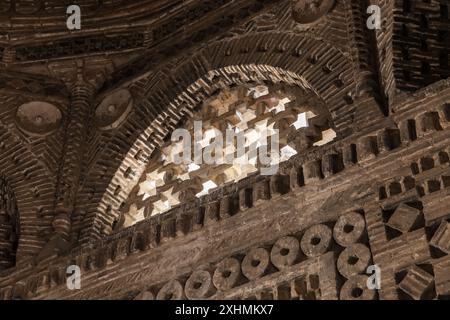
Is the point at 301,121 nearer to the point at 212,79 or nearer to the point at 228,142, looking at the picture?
the point at 228,142

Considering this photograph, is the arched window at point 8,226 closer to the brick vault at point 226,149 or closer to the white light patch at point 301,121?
the brick vault at point 226,149

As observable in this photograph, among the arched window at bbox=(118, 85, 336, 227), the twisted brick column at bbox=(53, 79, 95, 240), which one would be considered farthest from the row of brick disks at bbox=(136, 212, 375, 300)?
the twisted brick column at bbox=(53, 79, 95, 240)

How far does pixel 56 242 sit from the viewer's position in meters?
6.61

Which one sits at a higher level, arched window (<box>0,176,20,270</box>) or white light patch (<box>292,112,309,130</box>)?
white light patch (<box>292,112,309,130</box>)

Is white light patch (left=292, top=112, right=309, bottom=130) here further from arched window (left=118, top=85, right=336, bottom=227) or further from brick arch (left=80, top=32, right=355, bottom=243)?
brick arch (left=80, top=32, right=355, bottom=243)

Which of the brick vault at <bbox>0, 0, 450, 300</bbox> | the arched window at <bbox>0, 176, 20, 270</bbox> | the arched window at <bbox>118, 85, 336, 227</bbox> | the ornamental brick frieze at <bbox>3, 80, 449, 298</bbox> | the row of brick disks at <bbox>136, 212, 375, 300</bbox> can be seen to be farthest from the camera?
the arched window at <bbox>0, 176, 20, 270</bbox>

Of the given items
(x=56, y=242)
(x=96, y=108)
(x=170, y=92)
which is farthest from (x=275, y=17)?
(x=56, y=242)

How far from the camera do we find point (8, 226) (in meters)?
7.16

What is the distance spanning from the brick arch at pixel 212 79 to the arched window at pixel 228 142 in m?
0.07

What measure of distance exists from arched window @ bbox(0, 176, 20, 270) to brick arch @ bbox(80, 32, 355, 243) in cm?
57

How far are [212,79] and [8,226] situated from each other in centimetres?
163

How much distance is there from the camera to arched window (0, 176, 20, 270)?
6.97m
